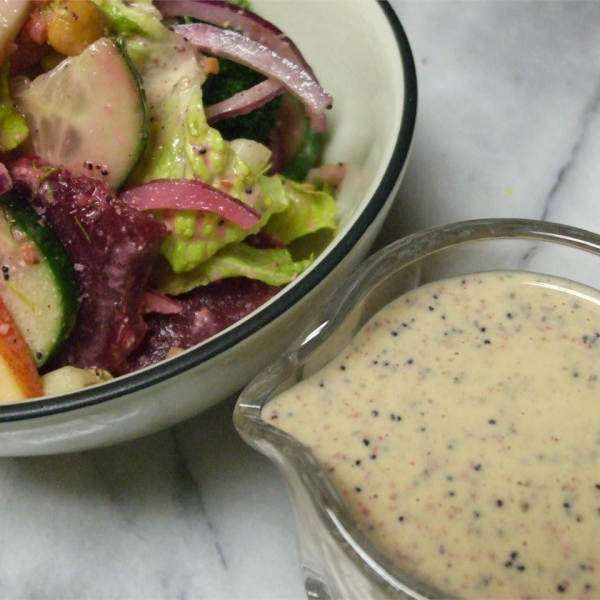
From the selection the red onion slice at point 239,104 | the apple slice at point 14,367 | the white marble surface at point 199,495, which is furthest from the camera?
the red onion slice at point 239,104

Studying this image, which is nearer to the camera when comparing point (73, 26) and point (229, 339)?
point (229, 339)

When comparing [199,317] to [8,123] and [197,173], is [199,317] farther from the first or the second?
[8,123]

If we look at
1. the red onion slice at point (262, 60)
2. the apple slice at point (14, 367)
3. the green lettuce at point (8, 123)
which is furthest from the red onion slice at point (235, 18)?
the apple slice at point (14, 367)

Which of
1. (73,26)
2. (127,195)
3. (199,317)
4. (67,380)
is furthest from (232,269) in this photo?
(73,26)

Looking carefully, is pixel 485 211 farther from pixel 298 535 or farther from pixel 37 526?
pixel 37 526

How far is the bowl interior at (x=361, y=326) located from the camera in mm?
817

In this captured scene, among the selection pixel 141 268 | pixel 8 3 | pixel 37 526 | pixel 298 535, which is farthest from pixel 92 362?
pixel 8 3

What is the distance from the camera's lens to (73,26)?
1.14 metres

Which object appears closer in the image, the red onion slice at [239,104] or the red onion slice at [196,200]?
the red onion slice at [196,200]

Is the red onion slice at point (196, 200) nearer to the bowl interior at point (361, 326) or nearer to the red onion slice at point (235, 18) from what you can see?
the bowl interior at point (361, 326)

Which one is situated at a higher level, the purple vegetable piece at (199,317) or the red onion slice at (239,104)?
the red onion slice at (239,104)

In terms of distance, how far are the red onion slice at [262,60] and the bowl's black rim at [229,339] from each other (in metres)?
0.27

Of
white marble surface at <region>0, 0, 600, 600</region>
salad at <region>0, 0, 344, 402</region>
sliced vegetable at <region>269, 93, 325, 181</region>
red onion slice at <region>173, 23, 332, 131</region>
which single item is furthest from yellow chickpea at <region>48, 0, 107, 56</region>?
white marble surface at <region>0, 0, 600, 600</region>

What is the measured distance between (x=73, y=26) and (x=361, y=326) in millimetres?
604
